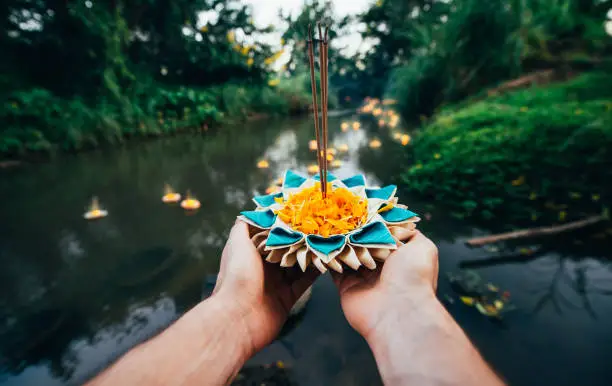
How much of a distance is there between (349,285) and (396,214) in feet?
1.16

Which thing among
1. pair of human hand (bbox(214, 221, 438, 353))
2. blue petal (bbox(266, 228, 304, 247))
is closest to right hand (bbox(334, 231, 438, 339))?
pair of human hand (bbox(214, 221, 438, 353))

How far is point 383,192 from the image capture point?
4.94 feet

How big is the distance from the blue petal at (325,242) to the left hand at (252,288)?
227mm

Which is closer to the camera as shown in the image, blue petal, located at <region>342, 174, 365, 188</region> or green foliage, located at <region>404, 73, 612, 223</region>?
blue petal, located at <region>342, 174, 365, 188</region>

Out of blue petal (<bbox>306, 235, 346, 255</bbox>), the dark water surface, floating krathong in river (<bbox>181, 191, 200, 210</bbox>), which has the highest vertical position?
blue petal (<bbox>306, 235, 346, 255</bbox>)

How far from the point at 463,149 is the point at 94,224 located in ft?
14.6

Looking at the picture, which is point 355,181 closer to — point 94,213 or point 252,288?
point 252,288

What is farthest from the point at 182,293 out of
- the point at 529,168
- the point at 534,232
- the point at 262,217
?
the point at 529,168

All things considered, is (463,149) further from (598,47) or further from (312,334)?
(598,47)

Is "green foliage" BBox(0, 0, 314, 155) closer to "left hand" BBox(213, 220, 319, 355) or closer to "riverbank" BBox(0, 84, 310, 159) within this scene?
"riverbank" BBox(0, 84, 310, 159)

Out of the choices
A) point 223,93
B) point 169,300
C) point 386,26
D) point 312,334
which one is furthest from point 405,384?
point 386,26

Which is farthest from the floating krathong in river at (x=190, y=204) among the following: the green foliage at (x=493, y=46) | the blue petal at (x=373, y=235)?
the green foliage at (x=493, y=46)

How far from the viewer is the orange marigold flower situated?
1.29 metres

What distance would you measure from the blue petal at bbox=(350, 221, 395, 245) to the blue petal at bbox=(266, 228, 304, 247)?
0.21 metres
